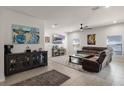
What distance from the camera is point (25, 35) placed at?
446 centimetres

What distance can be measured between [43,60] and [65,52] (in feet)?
19.1

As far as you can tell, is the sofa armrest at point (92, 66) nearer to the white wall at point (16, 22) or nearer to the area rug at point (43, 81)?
the area rug at point (43, 81)

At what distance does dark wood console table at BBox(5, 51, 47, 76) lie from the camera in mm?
3609

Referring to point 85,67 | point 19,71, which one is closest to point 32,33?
point 19,71

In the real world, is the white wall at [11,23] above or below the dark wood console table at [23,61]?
above

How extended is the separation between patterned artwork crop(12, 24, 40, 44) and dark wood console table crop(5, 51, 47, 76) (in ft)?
2.07

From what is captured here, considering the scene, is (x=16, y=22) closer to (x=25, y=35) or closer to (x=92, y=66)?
(x=25, y=35)

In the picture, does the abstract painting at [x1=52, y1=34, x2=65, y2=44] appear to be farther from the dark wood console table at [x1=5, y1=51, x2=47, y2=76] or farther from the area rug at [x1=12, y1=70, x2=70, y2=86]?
the area rug at [x1=12, y1=70, x2=70, y2=86]

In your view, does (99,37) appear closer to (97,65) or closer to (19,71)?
(97,65)

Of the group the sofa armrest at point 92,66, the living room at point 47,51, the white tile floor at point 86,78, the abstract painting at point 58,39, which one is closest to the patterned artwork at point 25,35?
the living room at point 47,51

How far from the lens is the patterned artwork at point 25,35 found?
409cm

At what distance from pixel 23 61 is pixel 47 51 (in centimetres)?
150

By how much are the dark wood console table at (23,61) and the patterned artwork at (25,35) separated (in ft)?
2.07
